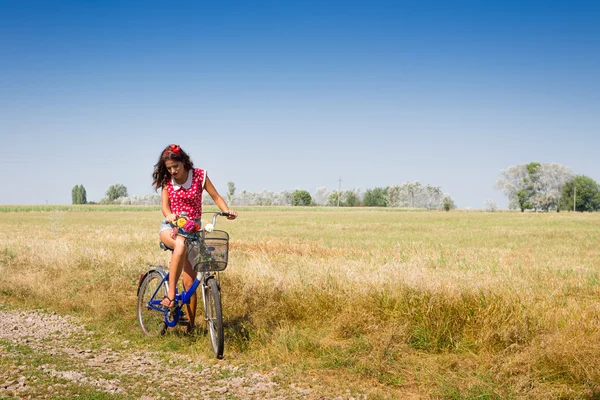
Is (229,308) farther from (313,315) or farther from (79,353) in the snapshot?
(79,353)

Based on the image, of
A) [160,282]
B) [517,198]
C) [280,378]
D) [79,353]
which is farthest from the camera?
[517,198]

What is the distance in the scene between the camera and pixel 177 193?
6426mm

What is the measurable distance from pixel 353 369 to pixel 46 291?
23.0ft

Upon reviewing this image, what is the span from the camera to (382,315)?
662cm

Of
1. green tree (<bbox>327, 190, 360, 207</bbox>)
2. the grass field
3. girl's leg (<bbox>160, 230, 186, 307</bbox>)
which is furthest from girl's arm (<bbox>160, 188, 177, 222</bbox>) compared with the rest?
green tree (<bbox>327, 190, 360, 207</bbox>)

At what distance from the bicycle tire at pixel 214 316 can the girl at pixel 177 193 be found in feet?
1.78

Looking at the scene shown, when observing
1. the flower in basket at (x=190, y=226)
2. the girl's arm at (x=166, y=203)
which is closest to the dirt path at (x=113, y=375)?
the flower in basket at (x=190, y=226)

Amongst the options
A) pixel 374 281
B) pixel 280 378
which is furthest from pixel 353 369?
pixel 374 281

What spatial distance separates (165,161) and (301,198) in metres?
158

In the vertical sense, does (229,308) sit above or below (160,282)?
below

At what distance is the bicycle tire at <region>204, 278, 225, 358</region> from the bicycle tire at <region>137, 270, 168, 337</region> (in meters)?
1.05

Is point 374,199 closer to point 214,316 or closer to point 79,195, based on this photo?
point 79,195

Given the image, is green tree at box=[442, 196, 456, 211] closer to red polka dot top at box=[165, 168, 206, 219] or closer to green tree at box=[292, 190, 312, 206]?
green tree at box=[292, 190, 312, 206]

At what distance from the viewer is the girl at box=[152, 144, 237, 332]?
20.7 feet
